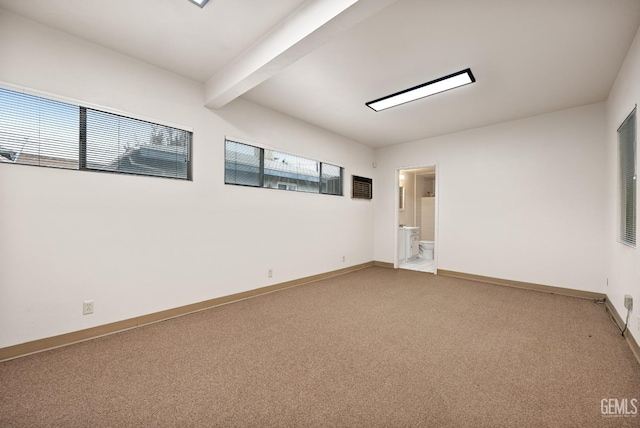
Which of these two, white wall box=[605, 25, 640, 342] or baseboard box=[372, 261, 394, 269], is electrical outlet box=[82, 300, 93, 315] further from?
baseboard box=[372, 261, 394, 269]

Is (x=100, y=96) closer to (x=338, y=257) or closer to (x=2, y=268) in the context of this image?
(x=2, y=268)

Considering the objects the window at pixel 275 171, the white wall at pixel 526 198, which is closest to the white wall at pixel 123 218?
the window at pixel 275 171


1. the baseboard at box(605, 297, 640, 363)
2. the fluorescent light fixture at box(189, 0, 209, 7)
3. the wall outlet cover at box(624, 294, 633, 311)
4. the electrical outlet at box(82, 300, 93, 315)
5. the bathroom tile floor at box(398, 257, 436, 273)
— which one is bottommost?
the bathroom tile floor at box(398, 257, 436, 273)

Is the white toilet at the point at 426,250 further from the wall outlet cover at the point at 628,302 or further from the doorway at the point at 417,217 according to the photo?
the wall outlet cover at the point at 628,302

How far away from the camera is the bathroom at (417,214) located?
262 inches

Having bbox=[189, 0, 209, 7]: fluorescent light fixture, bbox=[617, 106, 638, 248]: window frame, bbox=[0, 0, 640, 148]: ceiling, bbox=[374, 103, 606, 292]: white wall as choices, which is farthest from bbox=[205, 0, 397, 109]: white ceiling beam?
bbox=[374, 103, 606, 292]: white wall

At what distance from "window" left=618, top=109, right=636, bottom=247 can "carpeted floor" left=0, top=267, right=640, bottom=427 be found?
1028mm

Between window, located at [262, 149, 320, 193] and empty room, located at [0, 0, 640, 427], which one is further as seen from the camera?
window, located at [262, 149, 320, 193]

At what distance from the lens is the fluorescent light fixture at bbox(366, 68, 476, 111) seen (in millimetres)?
2928

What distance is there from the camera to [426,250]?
718 centimetres

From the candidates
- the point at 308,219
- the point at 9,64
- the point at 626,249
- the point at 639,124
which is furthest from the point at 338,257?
the point at 9,64

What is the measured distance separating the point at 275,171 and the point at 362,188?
7.83 feet

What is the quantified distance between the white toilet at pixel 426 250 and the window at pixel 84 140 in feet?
20.2

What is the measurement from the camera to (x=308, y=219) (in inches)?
179
